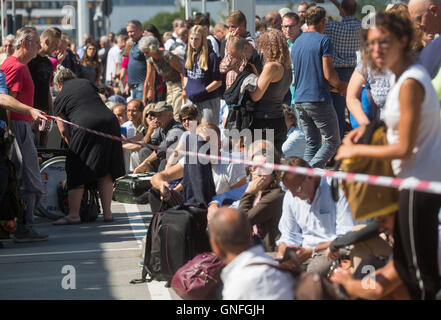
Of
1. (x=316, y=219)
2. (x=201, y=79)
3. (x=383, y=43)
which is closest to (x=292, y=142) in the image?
(x=201, y=79)

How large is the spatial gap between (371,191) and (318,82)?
445 cm

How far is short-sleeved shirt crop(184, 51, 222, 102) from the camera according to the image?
448 inches

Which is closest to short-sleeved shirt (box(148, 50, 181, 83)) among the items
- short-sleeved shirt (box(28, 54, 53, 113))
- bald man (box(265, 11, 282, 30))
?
bald man (box(265, 11, 282, 30))

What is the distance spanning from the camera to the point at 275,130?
8.92m

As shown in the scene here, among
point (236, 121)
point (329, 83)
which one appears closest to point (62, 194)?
point (236, 121)

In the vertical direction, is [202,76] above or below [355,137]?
below

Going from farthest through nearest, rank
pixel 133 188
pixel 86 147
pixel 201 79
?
pixel 201 79
pixel 133 188
pixel 86 147

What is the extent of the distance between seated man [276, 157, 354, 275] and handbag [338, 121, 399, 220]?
4.14 ft

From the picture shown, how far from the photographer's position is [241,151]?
8.20 m

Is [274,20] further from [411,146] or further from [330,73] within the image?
[411,146]

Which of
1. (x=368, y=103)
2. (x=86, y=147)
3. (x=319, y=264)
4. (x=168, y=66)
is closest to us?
(x=319, y=264)

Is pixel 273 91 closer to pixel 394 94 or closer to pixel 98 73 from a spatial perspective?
pixel 394 94

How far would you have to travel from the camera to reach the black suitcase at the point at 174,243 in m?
6.57
